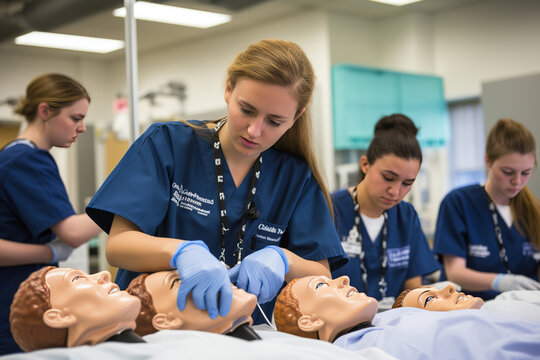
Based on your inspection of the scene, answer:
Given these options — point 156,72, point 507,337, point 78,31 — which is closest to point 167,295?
point 507,337

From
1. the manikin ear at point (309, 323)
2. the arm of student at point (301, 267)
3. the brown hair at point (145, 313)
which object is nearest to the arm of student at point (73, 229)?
the brown hair at point (145, 313)

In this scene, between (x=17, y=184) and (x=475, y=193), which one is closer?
(x=17, y=184)

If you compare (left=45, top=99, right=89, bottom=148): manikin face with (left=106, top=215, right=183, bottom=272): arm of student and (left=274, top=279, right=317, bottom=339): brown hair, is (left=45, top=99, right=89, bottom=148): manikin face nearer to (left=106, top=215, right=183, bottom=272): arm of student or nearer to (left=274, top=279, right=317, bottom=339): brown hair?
(left=106, top=215, right=183, bottom=272): arm of student

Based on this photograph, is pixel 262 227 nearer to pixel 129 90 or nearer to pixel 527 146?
pixel 129 90

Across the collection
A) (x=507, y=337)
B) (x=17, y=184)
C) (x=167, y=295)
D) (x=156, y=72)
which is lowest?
(x=507, y=337)

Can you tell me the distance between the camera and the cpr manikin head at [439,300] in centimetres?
155

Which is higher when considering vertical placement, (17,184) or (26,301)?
(17,184)

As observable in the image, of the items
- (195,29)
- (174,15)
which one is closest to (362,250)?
(174,15)

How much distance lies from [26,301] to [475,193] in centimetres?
198

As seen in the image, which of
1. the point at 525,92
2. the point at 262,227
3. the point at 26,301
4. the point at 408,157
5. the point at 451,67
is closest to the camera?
the point at 26,301

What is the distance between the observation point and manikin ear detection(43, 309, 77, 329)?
1146 millimetres

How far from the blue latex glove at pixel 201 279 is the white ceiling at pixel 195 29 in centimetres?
141

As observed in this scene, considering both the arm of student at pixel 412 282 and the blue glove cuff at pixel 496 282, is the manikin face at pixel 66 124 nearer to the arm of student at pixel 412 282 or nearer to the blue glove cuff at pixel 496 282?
the arm of student at pixel 412 282

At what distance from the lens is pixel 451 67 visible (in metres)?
5.85
